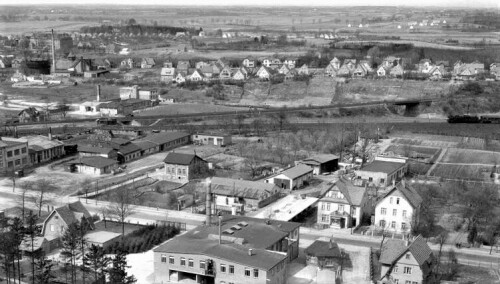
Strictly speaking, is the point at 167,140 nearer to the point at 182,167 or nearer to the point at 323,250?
the point at 182,167

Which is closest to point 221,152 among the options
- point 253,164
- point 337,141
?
point 253,164

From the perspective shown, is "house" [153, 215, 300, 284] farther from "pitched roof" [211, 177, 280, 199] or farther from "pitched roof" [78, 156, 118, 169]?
"pitched roof" [78, 156, 118, 169]

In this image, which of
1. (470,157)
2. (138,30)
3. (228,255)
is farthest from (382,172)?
(138,30)

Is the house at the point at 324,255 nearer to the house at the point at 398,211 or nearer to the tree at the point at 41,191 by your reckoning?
the house at the point at 398,211

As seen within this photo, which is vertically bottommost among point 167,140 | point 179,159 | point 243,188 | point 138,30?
point 167,140

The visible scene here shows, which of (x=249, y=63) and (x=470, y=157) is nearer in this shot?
(x=470, y=157)

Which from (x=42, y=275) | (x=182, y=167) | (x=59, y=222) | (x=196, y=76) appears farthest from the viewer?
(x=196, y=76)
